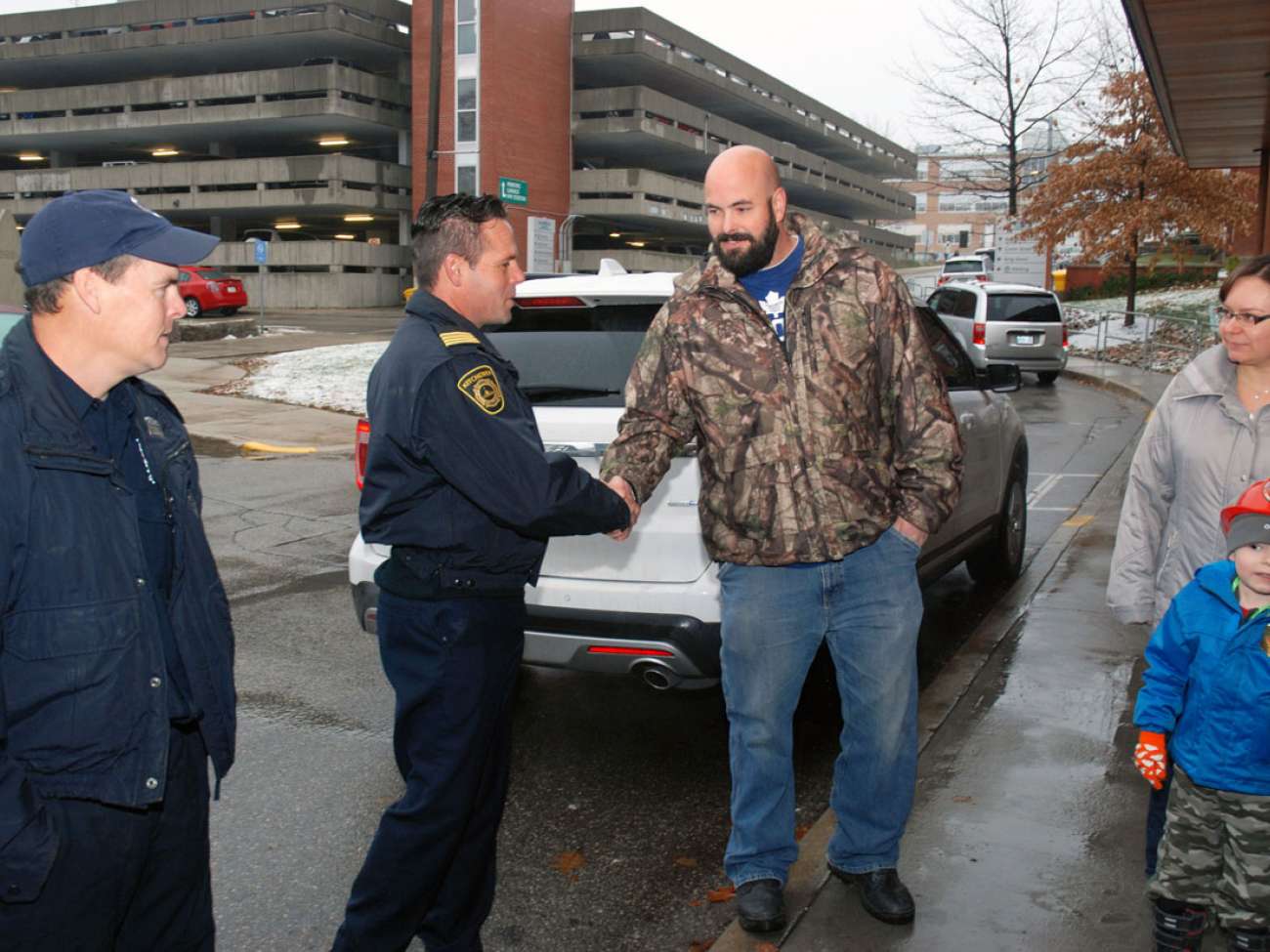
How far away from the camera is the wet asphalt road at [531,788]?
356 centimetres

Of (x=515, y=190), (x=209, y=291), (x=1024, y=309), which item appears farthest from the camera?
(x=209, y=291)

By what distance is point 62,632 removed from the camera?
6.43 feet

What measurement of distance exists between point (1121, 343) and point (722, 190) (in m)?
27.3

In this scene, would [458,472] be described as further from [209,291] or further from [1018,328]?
[209,291]

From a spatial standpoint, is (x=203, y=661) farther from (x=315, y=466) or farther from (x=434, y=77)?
(x=434, y=77)

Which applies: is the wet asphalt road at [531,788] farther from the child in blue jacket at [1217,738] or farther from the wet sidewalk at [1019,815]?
the child in blue jacket at [1217,738]

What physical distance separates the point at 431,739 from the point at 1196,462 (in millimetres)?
2206

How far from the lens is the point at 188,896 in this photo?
2.36 meters

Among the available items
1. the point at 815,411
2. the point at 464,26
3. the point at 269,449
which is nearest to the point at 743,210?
the point at 815,411

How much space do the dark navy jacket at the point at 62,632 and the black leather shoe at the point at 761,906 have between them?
1800 millimetres

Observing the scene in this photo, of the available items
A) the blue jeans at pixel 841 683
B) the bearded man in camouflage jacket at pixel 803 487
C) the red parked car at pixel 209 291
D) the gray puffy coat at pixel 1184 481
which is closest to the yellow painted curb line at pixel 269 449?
the bearded man in camouflage jacket at pixel 803 487

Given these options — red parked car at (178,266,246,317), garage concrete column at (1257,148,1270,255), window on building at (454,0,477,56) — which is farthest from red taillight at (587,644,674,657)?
window on building at (454,0,477,56)

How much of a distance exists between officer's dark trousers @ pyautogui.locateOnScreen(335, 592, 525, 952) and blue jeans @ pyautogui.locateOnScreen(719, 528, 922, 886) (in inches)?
29.0

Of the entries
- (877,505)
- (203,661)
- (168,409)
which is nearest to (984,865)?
(877,505)
